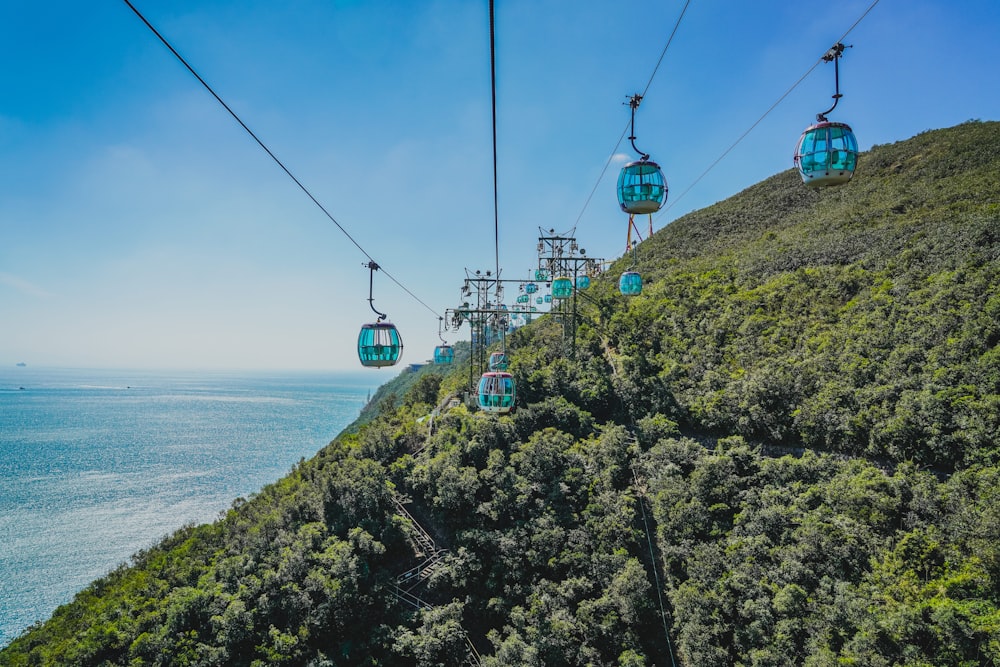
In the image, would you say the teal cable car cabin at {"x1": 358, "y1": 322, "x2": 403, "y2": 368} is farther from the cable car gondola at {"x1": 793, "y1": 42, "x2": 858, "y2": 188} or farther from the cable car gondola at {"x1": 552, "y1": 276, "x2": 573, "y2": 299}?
the cable car gondola at {"x1": 552, "y1": 276, "x2": 573, "y2": 299}

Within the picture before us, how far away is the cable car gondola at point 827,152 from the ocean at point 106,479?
38.5 meters

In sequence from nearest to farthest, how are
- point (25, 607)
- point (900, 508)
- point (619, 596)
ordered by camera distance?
point (900, 508)
point (619, 596)
point (25, 607)

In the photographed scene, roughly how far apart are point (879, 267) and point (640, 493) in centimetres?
1364

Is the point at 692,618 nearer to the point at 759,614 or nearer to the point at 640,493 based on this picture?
the point at 759,614

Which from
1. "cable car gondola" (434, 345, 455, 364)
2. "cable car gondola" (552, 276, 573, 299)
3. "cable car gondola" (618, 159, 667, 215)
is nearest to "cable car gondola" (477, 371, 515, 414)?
"cable car gondola" (618, 159, 667, 215)

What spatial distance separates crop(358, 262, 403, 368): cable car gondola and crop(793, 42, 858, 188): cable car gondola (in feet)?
23.9

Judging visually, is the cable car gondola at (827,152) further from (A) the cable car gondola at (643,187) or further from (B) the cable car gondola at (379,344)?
(B) the cable car gondola at (379,344)

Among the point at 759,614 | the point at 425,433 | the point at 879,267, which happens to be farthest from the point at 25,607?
the point at 879,267

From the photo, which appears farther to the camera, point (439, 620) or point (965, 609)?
point (439, 620)

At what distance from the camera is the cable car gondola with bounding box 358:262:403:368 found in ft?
30.1

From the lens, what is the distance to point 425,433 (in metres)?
25.6

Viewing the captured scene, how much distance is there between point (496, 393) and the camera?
13242mm

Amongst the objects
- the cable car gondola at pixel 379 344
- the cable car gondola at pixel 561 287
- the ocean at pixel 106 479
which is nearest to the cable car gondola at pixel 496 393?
the cable car gondola at pixel 379 344

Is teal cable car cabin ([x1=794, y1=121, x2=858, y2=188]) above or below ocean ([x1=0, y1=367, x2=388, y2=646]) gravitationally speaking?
above
